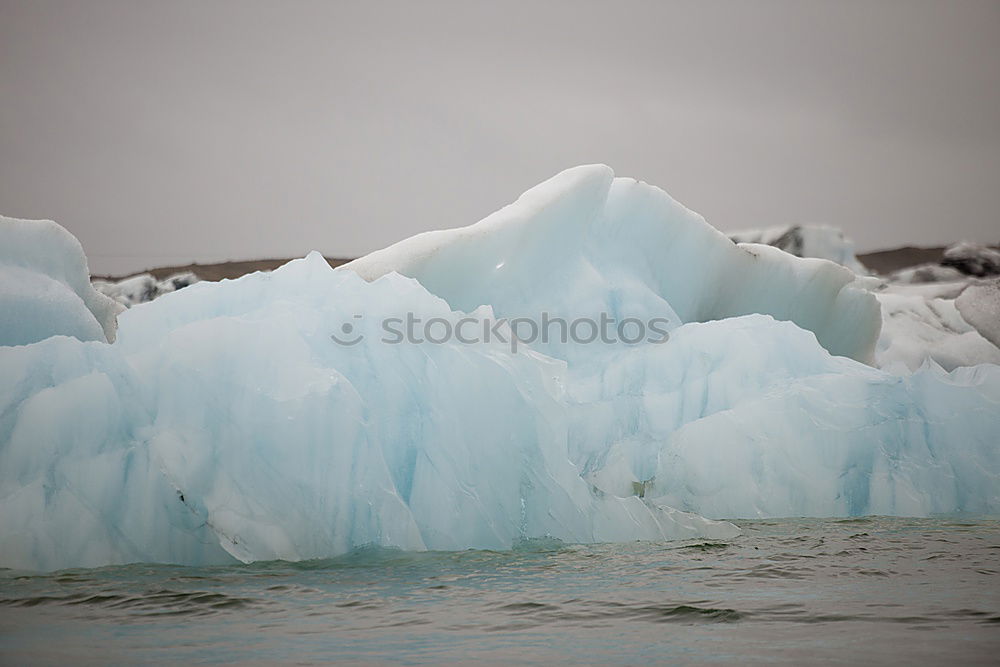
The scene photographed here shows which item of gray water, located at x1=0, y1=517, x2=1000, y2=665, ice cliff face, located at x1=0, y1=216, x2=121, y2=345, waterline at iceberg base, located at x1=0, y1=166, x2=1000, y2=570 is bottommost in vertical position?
gray water, located at x1=0, y1=517, x2=1000, y2=665

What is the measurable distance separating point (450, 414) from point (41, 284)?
3.42 meters

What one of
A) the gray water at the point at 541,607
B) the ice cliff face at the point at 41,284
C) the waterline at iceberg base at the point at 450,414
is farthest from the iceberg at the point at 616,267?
the gray water at the point at 541,607

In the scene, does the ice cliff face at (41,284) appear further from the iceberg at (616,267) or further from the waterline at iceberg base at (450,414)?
the iceberg at (616,267)

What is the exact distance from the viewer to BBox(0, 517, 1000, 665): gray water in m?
3.49

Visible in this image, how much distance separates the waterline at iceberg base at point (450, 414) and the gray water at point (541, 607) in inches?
13.8

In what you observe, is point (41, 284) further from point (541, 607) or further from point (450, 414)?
point (541, 607)

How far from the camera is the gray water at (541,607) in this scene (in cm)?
349

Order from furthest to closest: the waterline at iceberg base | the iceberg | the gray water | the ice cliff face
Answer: the iceberg, the ice cliff face, the waterline at iceberg base, the gray water

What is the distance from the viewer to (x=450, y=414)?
609 centimetres

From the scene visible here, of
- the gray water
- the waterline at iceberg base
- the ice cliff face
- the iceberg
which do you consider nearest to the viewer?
the gray water

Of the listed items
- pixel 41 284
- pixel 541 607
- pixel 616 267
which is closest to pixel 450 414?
pixel 541 607

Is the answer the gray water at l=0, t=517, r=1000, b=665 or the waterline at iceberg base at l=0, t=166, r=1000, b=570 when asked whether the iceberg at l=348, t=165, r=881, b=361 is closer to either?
the waterline at iceberg base at l=0, t=166, r=1000, b=570

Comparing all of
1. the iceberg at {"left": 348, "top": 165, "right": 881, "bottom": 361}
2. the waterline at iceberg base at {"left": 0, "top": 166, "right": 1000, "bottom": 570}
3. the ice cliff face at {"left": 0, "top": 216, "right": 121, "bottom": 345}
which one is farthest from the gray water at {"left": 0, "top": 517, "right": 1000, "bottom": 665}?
the iceberg at {"left": 348, "top": 165, "right": 881, "bottom": 361}

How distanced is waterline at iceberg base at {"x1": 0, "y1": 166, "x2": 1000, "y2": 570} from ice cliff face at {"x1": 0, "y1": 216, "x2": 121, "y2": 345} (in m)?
0.02
